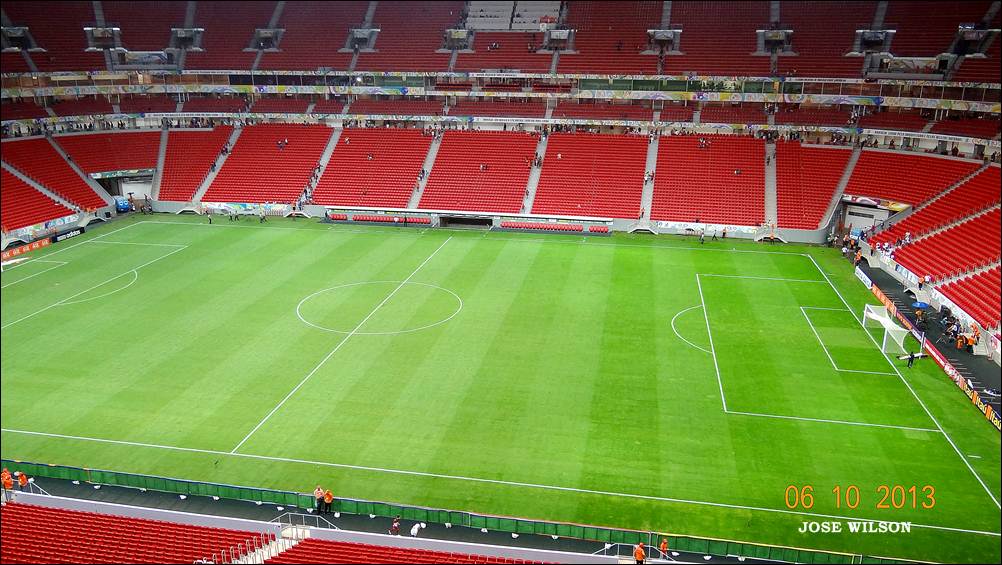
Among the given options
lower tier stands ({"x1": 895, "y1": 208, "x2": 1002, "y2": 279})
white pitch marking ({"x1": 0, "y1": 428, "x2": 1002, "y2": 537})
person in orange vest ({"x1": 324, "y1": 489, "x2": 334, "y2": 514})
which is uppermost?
lower tier stands ({"x1": 895, "y1": 208, "x2": 1002, "y2": 279})

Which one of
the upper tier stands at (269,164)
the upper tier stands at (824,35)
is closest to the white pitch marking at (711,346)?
the upper tier stands at (824,35)

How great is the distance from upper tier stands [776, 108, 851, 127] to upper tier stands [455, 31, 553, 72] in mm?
19875

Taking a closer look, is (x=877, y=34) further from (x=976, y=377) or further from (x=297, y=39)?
(x=297, y=39)

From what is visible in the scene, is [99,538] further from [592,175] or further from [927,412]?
[592,175]

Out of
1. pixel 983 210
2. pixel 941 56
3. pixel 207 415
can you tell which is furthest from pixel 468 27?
pixel 207 415

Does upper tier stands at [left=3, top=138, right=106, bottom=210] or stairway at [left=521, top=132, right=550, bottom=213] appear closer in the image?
upper tier stands at [left=3, top=138, right=106, bottom=210]

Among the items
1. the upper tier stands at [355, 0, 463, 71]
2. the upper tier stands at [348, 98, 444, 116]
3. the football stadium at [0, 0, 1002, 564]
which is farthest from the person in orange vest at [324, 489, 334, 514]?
the upper tier stands at [355, 0, 463, 71]

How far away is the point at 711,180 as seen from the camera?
5319 centimetres

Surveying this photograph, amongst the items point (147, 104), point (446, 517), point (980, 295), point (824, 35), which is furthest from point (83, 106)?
point (980, 295)

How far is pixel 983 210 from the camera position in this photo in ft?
125

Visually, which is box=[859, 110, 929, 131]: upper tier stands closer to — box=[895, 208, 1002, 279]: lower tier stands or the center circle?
box=[895, 208, 1002, 279]: lower tier stands

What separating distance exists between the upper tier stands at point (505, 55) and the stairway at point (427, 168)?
719 cm

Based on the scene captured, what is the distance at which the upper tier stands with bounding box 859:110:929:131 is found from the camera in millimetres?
50016

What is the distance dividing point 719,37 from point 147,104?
167ft
